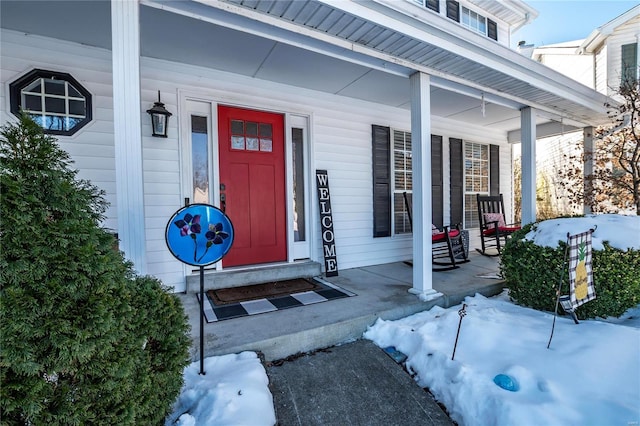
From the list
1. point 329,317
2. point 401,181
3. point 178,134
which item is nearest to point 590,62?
point 401,181

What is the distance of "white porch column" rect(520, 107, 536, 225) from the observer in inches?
162

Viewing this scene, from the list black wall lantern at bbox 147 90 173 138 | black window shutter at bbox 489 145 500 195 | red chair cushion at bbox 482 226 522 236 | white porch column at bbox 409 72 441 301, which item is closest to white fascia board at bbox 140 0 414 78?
white porch column at bbox 409 72 441 301

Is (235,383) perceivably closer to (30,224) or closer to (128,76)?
A: (30,224)

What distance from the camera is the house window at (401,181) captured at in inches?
188

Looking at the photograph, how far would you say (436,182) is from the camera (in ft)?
17.2

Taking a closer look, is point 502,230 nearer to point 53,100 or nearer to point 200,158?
point 200,158

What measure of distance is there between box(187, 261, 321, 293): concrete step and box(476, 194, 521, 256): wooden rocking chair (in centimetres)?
310

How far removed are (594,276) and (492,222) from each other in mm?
2493

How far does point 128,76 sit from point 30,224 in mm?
1113

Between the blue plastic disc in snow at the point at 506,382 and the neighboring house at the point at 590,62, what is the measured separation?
7.00 meters

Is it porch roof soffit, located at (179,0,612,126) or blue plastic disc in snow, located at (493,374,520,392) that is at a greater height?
porch roof soffit, located at (179,0,612,126)

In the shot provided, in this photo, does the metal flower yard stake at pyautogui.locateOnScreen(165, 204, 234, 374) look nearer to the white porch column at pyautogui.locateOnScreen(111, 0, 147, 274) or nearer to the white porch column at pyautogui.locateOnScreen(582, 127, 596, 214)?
the white porch column at pyautogui.locateOnScreen(111, 0, 147, 274)

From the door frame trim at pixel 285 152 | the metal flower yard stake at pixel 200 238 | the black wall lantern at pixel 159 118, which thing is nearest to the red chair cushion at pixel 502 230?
the door frame trim at pixel 285 152

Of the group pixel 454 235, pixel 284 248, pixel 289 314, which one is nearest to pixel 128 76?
pixel 289 314
